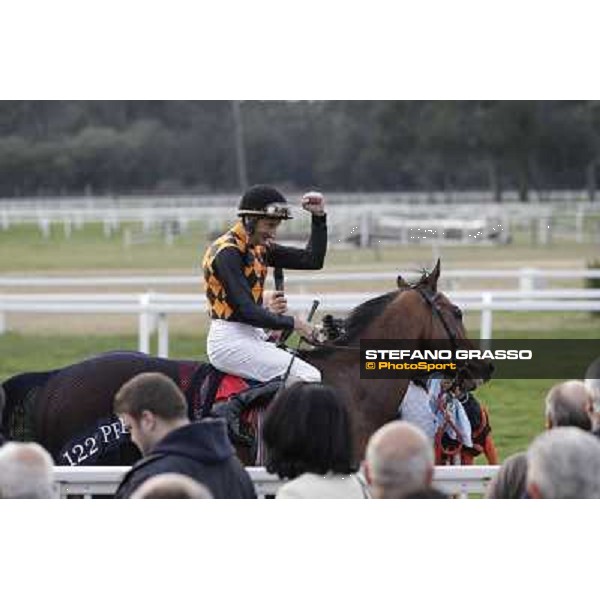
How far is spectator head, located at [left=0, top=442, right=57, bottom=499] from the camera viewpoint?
12.8 ft

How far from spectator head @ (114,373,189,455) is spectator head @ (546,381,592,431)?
4.36ft

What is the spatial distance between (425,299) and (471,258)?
20.1m

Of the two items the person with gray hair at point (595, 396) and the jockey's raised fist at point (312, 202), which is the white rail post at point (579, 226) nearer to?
the jockey's raised fist at point (312, 202)

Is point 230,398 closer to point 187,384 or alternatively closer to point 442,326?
point 187,384

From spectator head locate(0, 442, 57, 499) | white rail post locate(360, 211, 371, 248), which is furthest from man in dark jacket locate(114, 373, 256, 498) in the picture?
white rail post locate(360, 211, 371, 248)

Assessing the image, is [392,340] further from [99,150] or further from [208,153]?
[208,153]

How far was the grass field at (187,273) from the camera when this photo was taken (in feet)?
37.4

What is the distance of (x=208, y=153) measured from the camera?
1658 inches

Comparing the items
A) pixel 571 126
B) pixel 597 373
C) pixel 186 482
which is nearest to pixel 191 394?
pixel 597 373

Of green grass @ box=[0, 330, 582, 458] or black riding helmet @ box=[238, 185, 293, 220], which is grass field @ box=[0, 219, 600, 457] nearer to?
green grass @ box=[0, 330, 582, 458]

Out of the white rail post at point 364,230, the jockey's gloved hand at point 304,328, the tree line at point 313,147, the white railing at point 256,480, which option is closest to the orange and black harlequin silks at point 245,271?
the jockey's gloved hand at point 304,328

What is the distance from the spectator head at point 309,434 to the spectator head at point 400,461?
0.48 metres

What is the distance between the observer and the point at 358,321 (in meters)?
6.58

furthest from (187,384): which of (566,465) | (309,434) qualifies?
(566,465)
